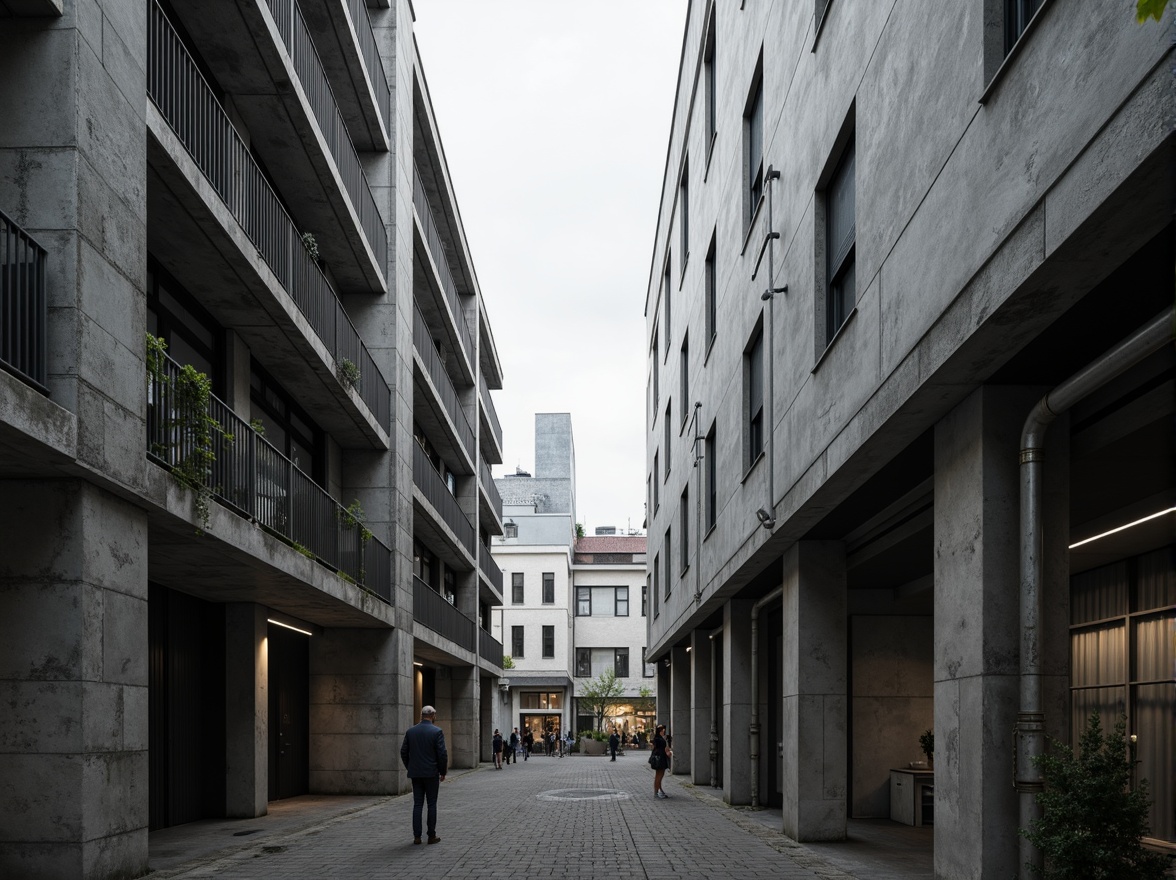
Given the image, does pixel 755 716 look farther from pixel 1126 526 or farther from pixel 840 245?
pixel 840 245

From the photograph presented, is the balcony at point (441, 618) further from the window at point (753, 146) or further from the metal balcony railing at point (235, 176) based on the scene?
the window at point (753, 146)

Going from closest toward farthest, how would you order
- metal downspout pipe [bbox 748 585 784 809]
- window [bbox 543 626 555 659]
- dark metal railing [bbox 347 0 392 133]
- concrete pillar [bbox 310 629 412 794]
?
1. metal downspout pipe [bbox 748 585 784 809]
2. dark metal railing [bbox 347 0 392 133]
3. concrete pillar [bbox 310 629 412 794]
4. window [bbox 543 626 555 659]

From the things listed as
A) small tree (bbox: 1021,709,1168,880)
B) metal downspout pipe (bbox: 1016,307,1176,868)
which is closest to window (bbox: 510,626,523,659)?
metal downspout pipe (bbox: 1016,307,1176,868)

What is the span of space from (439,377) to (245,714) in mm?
14851

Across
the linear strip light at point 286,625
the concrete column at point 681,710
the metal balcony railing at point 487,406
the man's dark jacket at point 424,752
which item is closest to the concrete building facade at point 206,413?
the linear strip light at point 286,625

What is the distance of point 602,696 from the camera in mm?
68062

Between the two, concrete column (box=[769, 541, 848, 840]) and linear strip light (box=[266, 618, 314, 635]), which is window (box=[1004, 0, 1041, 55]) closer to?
concrete column (box=[769, 541, 848, 840])

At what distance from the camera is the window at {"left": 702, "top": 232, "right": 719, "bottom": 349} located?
22641mm

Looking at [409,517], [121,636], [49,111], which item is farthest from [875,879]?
[409,517]

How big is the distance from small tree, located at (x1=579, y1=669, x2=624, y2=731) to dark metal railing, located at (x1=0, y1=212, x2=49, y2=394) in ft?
200

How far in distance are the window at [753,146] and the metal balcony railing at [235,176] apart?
22.6 feet

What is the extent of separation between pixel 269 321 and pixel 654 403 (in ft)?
85.2

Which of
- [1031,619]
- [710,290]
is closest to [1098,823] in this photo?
[1031,619]

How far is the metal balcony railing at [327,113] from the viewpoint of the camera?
16469mm
